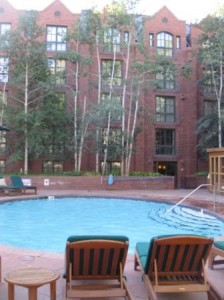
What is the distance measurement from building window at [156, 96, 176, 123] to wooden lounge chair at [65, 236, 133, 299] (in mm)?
21557

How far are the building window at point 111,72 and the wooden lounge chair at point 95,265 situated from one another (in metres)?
17.6

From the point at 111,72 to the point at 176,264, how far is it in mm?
19281

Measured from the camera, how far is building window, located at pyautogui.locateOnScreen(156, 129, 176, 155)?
968 inches

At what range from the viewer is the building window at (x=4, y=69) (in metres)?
20.3

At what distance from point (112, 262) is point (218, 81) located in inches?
834

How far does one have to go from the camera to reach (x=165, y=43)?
24766 millimetres

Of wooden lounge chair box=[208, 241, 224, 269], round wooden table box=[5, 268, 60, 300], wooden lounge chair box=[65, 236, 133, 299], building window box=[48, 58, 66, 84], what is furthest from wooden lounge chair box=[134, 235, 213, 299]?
building window box=[48, 58, 66, 84]

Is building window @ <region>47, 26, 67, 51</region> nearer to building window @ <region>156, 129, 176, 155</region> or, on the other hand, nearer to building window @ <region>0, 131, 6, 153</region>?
building window @ <region>0, 131, 6, 153</region>

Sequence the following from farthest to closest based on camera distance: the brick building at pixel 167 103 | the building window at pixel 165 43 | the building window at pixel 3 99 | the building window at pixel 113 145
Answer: the building window at pixel 165 43, the brick building at pixel 167 103, the building window at pixel 113 145, the building window at pixel 3 99

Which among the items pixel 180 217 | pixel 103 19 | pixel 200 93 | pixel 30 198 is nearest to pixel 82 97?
pixel 103 19

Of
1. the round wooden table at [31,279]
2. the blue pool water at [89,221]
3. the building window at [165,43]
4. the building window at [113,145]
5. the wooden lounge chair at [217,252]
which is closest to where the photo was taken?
the round wooden table at [31,279]

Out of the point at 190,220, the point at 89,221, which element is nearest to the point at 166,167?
the point at 190,220

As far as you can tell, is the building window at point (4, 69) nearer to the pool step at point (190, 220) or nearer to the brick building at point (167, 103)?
the brick building at point (167, 103)

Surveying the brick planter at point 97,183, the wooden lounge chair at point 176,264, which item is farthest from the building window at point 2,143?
the wooden lounge chair at point 176,264
